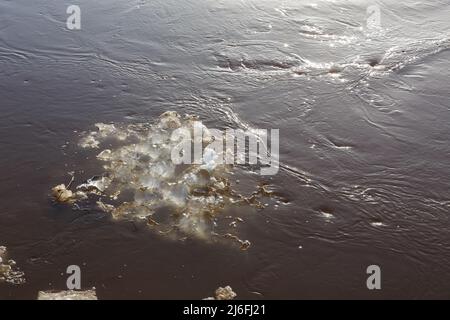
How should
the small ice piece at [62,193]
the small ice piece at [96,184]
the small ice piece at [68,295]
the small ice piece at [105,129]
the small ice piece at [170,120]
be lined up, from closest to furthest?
1. the small ice piece at [68,295]
2. the small ice piece at [62,193]
3. the small ice piece at [96,184]
4. the small ice piece at [105,129]
5. the small ice piece at [170,120]

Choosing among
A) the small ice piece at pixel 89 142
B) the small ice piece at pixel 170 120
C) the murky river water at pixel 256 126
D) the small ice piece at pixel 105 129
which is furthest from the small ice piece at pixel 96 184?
the small ice piece at pixel 170 120

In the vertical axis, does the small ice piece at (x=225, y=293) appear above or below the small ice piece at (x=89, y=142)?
below

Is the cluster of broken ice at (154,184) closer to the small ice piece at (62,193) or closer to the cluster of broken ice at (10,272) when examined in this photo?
the small ice piece at (62,193)

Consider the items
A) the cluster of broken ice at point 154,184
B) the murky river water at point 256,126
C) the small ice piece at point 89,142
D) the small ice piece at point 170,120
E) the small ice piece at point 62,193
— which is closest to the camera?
the murky river water at point 256,126

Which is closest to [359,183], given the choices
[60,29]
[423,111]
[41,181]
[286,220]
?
[286,220]

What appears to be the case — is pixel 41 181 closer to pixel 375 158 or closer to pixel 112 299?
pixel 112 299

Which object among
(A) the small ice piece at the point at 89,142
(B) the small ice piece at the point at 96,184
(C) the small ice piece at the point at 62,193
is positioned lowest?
(C) the small ice piece at the point at 62,193

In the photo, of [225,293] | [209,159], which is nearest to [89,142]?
[209,159]
